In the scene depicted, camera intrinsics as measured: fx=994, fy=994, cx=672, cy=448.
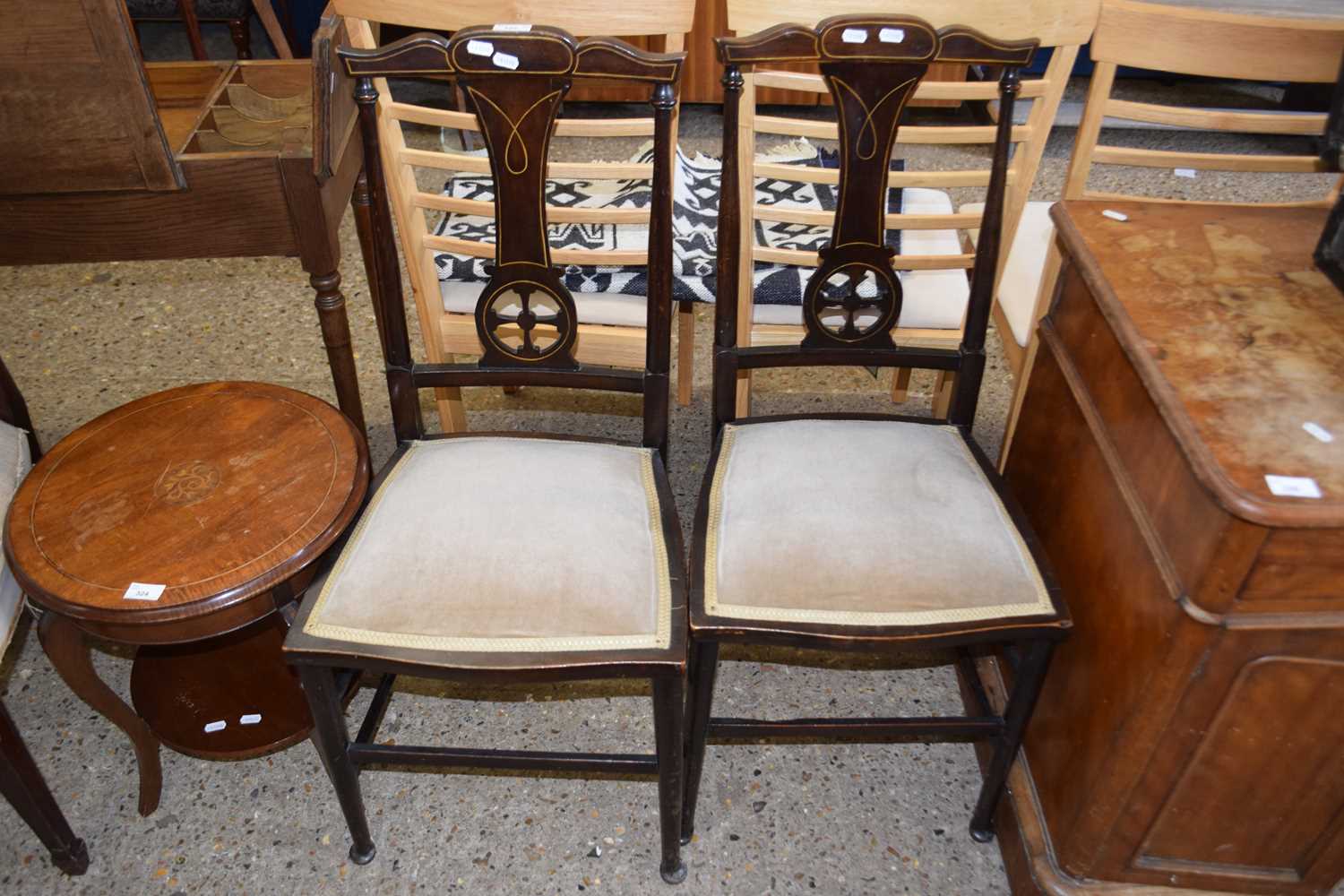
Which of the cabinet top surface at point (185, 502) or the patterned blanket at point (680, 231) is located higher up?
the patterned blanket at point (680, 231)

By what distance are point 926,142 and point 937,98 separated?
98 mm

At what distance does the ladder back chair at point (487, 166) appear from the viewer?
155 centimetres

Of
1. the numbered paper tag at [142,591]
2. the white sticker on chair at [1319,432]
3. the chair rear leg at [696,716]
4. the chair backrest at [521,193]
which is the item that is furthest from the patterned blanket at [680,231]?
the white sticker on chair at [1319,432]

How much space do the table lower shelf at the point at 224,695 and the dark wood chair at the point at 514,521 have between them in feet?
0.81

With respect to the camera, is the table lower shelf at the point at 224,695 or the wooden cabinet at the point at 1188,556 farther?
the table lower shelf at the point at 224,695

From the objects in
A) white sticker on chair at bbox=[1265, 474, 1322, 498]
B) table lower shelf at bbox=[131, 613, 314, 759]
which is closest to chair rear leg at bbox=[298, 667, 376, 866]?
table lower shelf at bbox=[131, 613, 314, 759]

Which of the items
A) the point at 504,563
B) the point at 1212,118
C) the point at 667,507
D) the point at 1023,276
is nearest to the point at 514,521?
the point at 504,563

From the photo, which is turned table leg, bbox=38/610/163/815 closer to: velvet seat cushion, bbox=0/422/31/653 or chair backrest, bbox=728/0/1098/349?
velvet seat cushion, bbox=0/422/31/653

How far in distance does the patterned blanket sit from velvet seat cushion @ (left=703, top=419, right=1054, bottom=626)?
0.47 metres

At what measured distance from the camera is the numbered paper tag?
1.21 metres

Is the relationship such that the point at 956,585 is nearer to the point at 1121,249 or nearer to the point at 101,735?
the point at 1121,249

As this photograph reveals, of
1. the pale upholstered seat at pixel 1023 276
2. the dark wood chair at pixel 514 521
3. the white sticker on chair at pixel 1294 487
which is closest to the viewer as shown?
the white sticker on chair at pixel 1294 487

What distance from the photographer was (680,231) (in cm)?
193

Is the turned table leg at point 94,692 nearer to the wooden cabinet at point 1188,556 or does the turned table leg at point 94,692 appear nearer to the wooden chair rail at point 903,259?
the wooden chair rail at point 903,259
